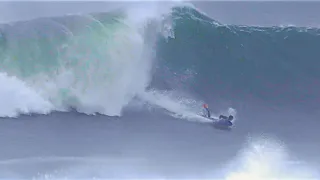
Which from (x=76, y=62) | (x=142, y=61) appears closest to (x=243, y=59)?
(x=142, y=61)

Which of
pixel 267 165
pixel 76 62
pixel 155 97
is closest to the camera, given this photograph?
pixel 267 165

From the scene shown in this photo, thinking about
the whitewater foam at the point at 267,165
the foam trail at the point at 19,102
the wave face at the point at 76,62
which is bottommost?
the whitewater foam at the point at 267,165

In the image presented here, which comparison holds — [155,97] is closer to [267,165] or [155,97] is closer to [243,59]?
[243,59]

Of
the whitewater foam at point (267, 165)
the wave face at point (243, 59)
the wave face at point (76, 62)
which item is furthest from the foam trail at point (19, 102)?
the whitewater foam at point (267, 165)

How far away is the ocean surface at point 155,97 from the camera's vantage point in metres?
18.8

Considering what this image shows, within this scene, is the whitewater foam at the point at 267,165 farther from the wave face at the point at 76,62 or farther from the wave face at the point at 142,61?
the wave face at the point at 76,62

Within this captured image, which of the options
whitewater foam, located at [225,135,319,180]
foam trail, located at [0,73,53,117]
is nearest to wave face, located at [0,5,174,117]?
foam trail, located at [0,73,53,117]

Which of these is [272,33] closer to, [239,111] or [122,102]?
[239,111]

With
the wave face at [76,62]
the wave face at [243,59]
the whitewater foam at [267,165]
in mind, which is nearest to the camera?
the whitewater foam at [267,165]

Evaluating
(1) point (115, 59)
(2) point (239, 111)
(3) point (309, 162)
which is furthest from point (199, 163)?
(1) point (115, 59)

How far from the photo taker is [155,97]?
23.5 meters

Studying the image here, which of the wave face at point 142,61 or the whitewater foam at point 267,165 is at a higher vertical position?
the wave face at point 142,61

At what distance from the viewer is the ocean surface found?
18.8 metres

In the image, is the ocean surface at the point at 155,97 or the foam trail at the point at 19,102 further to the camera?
the foam trail at the point at 19,102
